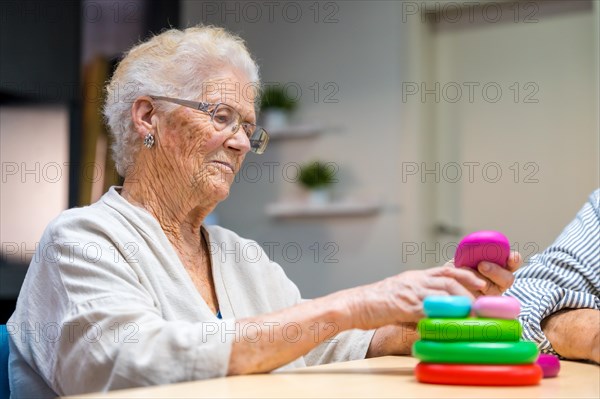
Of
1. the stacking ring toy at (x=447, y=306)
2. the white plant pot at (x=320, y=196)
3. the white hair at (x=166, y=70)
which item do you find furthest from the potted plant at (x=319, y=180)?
the stacking ring toy at (x=447, y=306)

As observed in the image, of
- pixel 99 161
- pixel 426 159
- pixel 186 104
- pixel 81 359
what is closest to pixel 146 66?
pixel 186 104

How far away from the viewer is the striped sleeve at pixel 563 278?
1.48 metres

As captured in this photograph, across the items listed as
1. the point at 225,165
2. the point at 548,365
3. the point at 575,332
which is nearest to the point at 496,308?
the point at 548,365

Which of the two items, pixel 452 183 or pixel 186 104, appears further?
pixel 452 183

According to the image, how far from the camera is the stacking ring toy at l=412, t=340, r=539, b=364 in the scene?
1.04 m

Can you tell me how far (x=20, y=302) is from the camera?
1.36 metres

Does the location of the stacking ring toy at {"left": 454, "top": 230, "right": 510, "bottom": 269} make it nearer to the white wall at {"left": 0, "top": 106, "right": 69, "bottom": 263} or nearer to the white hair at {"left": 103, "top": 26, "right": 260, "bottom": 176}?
the white hair at {"left": 103, "top": 26, "right": 260, "bottom": 176}

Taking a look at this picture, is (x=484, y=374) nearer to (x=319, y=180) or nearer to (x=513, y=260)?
(x=513, y=260)

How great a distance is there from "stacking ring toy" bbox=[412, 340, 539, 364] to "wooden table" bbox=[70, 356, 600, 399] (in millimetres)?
37

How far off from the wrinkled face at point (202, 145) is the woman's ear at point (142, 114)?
0.11 ft

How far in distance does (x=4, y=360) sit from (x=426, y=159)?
2802mm

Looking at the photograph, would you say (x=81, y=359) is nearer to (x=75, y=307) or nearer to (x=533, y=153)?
(x=75, y=307)

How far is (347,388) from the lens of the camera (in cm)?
102

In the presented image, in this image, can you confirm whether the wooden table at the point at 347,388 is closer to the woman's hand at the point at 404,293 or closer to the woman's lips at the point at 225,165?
the woman's hand at the point at 404,293
